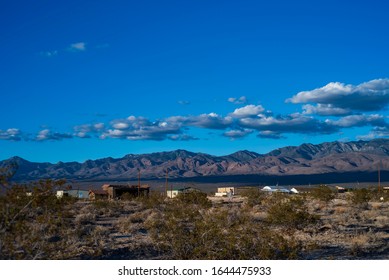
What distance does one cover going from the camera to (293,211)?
20.7 metres

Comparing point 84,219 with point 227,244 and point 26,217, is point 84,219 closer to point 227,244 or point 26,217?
point 227,244

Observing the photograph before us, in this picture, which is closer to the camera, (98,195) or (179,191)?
(179,191)

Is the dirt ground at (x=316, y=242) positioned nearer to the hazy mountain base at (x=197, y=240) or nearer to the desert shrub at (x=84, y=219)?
the hazy mountain base at (x=197, y=240)

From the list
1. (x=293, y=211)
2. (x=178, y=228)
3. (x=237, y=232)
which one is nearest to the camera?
(x=237, y=232)

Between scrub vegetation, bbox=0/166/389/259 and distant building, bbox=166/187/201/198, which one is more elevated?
distant building, bbox=166/187/201/198

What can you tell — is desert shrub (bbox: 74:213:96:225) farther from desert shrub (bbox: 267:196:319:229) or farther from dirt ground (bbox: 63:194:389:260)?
desert shrub (bbox: 267:196:319:229)

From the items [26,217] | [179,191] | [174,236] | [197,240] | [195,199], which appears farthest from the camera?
[179,191]

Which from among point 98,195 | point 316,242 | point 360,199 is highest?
point 98,195

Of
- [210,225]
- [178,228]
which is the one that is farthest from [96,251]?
[210,225]

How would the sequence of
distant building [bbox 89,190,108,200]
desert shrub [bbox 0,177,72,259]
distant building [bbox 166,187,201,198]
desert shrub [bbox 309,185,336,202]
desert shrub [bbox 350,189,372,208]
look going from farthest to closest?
distant building [bbox 89,190,108,200] < desert shrub [bbox 309,185,336,202] < distant building [bbox 166,187,201,198] < desert shrub [bbox 350,189,372,208] < desert shrub [bbox 0,177,72,259]

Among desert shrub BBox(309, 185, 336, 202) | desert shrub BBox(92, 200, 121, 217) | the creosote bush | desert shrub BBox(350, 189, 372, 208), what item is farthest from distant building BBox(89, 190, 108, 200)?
the creosote bush

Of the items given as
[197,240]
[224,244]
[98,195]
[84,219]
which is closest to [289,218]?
[197,240]
